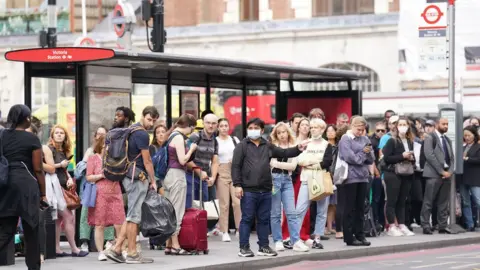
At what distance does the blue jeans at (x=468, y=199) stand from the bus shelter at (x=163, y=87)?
319 cm

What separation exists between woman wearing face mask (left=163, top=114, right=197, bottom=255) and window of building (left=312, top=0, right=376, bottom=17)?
26.5 meters

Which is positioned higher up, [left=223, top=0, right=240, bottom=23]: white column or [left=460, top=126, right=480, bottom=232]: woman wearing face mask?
[left=223, top=0, right=240, bottom=23]: white column

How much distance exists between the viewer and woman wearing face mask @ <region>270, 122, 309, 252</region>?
57.9ft

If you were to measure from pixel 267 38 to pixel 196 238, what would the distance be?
28402 mm

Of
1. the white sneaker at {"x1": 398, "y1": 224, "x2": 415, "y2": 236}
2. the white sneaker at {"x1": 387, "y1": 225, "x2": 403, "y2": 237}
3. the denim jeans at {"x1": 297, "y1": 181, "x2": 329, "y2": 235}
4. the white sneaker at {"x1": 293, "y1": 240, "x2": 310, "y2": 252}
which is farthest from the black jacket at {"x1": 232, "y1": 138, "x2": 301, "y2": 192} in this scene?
the white sneaker at {"x1": 398, "y1": 224, "x2": 415, "y2": 236}

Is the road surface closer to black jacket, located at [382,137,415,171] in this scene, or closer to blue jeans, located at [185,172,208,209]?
blue jeans, located at [185,172,208,209]

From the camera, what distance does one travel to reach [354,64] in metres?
43.3

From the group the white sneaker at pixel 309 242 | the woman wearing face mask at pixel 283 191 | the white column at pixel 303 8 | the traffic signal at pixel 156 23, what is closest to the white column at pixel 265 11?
the white column at pixel 303 8

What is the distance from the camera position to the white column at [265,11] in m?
45.0

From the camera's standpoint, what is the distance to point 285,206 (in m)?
17.9

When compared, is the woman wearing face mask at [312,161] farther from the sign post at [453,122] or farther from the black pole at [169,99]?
the sign post at [453,122]

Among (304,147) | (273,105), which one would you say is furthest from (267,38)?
(304,147)

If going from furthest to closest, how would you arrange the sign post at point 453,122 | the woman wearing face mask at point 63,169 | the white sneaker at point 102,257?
1. the sign post at point 453,122
2. the woman wearing face mask at point 63,169
3. the white sneaker at point 102,257

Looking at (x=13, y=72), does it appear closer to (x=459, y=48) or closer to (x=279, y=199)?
(x=459, y=48)
